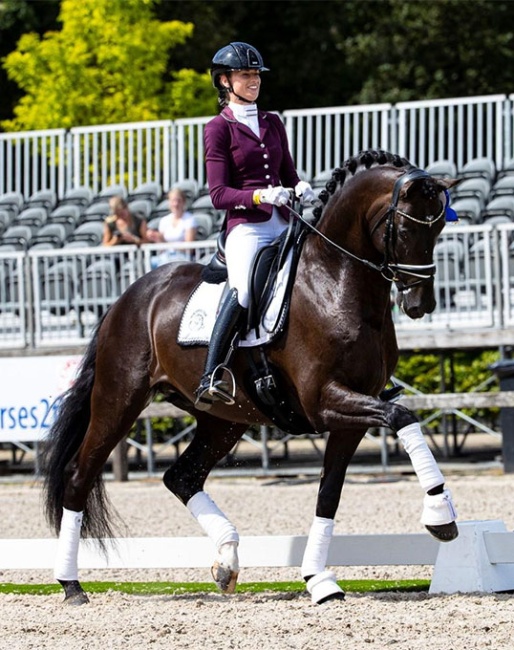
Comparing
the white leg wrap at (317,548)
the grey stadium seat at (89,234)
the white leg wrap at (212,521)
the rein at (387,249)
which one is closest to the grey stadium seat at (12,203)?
the grey stadium seat at (89,234)

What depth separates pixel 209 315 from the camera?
7.50m

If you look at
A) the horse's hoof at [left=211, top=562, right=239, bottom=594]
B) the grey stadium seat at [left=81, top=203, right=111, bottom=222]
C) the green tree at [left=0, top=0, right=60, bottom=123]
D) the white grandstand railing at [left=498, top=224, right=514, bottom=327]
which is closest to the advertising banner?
the white grandstand railing at [left=498, top=224, right=514, bottom=327]

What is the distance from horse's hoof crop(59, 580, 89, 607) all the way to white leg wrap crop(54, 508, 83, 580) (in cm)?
3

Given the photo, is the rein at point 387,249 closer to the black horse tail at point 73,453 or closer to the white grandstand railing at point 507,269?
the black horse tail at point 73,453

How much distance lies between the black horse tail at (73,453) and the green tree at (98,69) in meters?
16.9

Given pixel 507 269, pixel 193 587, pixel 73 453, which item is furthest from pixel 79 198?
pixel 193 587

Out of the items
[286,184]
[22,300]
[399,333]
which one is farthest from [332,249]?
[22,300]

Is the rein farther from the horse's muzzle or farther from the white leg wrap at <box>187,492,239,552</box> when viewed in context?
the white leg wrap at <box>187,492,239,552</box>

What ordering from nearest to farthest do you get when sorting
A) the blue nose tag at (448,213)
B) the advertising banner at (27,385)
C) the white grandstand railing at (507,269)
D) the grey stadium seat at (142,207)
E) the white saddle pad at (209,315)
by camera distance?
the blue nose tag at (448,213) < the white saddle pad at (209,315) < the white grandstand railing at (507,269) < the advertising banner at (27,385) < the grey stadium seat at (142,207)

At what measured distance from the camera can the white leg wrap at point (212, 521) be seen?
7262 millimetres

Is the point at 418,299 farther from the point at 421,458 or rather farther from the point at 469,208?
the point at 469,208

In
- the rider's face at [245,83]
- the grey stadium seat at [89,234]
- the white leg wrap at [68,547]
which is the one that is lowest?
the white leg wrap at [68,547]

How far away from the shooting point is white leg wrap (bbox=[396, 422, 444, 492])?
627 centimetres

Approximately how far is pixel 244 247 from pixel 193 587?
7.45 feet
